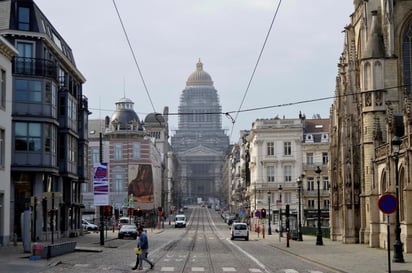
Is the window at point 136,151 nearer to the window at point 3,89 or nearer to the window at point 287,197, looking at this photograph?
→ the window at point 287,197

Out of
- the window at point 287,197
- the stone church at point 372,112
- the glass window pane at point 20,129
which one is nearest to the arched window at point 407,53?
the stone church at point 372,112

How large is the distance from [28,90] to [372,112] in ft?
80.8

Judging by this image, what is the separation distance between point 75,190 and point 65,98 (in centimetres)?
1292

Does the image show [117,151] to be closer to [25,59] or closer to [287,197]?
[287,197]

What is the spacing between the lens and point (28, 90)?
58.7 meters

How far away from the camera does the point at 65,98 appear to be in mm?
66000

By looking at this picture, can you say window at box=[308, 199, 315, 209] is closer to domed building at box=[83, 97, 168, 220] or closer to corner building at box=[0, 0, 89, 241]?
domed building at box=[83, 97, 168, 220]

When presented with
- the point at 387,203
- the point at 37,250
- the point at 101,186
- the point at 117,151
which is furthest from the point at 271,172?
the point at 387,203

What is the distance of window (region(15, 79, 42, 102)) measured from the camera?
58.2 metres

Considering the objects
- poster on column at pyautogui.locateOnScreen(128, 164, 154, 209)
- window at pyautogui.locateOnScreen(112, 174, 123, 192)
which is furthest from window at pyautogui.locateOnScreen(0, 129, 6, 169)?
window at pyautogui.locateOnScreen(112, 174, 123, 192)

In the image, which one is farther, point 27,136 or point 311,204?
point 311,204

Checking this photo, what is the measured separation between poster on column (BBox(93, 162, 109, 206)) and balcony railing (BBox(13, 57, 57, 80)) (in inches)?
367

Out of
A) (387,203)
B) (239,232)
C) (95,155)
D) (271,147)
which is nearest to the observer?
(387,203)

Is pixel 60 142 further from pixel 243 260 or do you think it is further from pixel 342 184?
pixel 243 260
